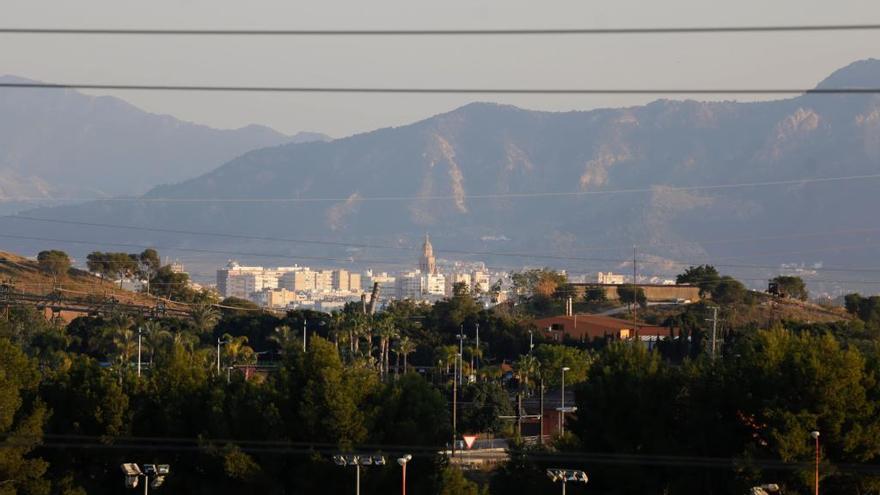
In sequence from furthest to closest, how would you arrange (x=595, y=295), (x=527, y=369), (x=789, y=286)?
1. (x=595, y=295)
2. (x=789, y=286)
3. (x=527, y=369)

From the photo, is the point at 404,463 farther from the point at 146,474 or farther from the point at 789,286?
the point at 789,286

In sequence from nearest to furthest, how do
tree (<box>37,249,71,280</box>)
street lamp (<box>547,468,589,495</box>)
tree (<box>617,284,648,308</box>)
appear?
street lamp (<box>547,468,589,495</box>) < tree (<box>617,284,648,308</box>) < tree (<box>37,249,71,280</box>)

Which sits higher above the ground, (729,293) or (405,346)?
(729,293)

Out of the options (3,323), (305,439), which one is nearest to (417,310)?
(3,323)

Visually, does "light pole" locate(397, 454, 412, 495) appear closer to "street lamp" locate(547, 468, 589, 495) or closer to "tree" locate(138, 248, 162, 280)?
"street lamp" locate(547, 468, 589, 495)

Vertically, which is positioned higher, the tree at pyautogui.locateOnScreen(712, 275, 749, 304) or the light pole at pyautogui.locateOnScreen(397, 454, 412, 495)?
the tree at pyautogui.locateOnScreen(712, 275, 749, 304)

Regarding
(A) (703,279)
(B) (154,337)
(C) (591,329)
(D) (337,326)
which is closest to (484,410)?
(D) (337,326)

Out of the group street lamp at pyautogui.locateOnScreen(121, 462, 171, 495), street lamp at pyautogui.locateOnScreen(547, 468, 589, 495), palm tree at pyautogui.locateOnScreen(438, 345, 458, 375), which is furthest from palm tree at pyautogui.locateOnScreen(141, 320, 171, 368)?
street lamp at pyautogui.locateOnScreen(547, 468, 589, 495)
